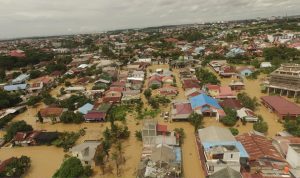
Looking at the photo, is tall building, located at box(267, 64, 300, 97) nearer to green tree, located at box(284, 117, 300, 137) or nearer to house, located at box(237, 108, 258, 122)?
green tree, located at box(284, 117, 300, 137)

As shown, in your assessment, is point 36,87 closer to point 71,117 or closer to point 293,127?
point 71,117

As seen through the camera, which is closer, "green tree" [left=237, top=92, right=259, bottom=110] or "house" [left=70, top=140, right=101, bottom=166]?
"house" [left=70, top=140, right=101, bottom=166]

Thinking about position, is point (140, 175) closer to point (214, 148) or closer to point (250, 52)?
point (214, 148)

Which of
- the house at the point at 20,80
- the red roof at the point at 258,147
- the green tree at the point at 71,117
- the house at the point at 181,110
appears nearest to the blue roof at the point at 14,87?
the house at the point at 20,80

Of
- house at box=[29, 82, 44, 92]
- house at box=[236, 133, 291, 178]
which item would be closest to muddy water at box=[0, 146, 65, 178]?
house at box=[236, 133, 291, 178]

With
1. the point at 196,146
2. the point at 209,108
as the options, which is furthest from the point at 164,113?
the point at 196,146

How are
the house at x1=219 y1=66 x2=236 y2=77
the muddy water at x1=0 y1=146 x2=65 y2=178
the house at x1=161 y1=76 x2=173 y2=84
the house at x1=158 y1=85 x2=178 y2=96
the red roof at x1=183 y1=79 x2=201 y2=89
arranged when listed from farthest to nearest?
the house at x1=219 y1=66 x2=236 y2=77 < the house at x1=161 y1=76 x2=173 y2=84 < the red roof at x1=183 y1=79 x2=201 y2=89 < the house at x1=158 y1=85 x2=178 y2=96 < the muddy water at x1=0 y1=146 x2=65 y2=178

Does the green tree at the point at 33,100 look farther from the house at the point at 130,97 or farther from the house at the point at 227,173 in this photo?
the house at the point at 227,173

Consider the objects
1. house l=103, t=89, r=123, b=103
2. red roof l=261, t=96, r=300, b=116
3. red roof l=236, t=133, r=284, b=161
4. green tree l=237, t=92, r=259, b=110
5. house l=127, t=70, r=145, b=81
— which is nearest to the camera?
red roof l=236, t=133, r=284, b=161

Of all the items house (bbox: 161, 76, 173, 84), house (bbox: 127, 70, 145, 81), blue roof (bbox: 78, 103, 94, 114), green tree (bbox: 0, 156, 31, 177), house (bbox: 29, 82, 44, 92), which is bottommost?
green tree (bbox: 0, 156, 31, 177)
